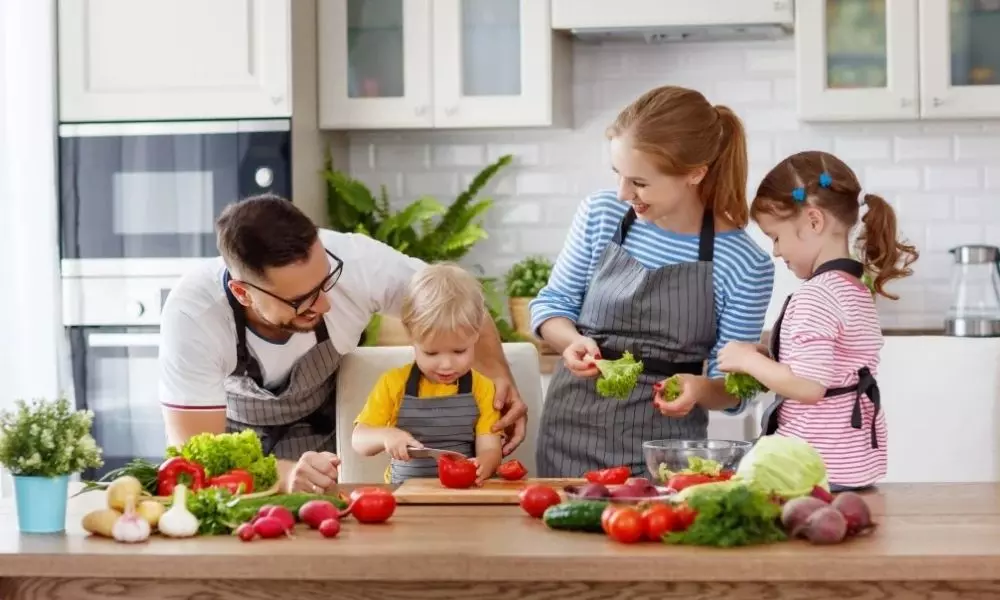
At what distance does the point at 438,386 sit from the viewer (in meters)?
2.95

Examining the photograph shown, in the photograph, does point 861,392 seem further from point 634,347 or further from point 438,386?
point 438,386

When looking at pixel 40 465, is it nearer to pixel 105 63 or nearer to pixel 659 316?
pixel 659 316

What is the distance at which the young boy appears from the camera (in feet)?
9.34

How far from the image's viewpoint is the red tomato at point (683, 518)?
2.04m

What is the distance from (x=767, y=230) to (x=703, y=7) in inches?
73.1

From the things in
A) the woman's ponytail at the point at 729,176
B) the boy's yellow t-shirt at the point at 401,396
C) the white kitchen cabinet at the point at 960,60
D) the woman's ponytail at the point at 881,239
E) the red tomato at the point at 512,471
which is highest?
the white kitchen cabinet at the point at 960,60

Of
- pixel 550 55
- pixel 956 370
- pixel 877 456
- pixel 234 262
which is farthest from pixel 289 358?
pixel 550 55

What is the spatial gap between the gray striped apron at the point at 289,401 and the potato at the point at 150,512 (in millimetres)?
837

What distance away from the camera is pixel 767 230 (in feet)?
9.45

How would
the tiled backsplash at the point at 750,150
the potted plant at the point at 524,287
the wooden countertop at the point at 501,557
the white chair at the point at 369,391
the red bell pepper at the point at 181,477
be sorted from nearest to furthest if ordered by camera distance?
the wooden countertop at the point at 501,557, the red bell pepper at the point at 181,477, the white chair at the point at 369,391, the potted plant at the point at 524,287, the tiled backsplash at the point at 750,150

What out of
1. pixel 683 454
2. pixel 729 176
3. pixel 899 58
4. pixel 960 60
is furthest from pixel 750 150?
pixel 683 454

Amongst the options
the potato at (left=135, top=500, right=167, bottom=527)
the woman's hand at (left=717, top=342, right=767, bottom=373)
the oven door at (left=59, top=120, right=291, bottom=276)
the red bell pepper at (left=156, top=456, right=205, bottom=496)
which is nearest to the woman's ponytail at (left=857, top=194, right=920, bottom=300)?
the woman's hand at (left=717, top=342, right=767, bottom=373)

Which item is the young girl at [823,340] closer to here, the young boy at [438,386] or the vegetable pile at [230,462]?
the young boy at [438,386]

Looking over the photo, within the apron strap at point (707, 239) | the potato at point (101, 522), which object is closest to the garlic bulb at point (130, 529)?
the potato at point (101, 522)
